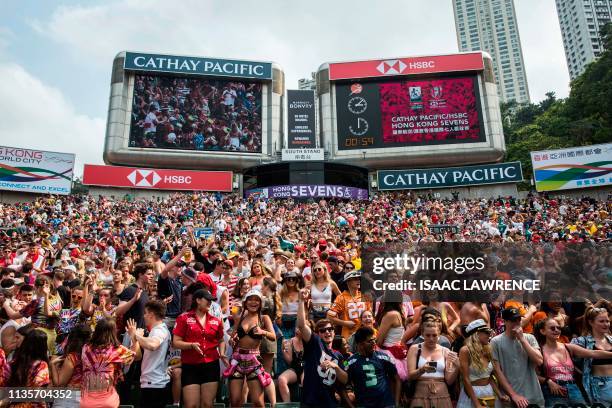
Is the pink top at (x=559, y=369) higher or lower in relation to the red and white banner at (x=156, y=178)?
lower

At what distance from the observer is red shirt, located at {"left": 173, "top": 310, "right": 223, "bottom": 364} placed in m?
4.74

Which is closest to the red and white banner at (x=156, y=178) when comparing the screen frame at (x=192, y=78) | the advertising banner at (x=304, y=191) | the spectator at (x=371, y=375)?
the screen frame at (x=192, y=78)

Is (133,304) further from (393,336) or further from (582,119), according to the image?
(582,119)

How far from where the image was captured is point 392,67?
3712 cm

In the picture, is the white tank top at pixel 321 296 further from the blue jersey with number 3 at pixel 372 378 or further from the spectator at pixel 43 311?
the spectator at pixel 43 311

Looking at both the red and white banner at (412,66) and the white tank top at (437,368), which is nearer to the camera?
the white tank top at (437,368)

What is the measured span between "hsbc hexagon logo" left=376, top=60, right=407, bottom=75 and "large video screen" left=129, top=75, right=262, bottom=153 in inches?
493

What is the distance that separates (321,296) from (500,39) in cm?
17977

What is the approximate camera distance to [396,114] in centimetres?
3631

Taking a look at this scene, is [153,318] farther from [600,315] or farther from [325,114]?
[325,114]

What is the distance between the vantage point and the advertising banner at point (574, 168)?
28297 millimetres

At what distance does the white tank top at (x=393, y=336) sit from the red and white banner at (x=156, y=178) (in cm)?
3091

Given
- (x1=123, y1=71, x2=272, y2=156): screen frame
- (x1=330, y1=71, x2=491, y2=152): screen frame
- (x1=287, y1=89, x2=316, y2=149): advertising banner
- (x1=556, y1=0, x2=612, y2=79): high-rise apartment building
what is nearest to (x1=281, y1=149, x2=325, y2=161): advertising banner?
(x1=287, y1=89, x2=316, y2=149): advertising banner

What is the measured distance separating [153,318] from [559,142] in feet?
162
